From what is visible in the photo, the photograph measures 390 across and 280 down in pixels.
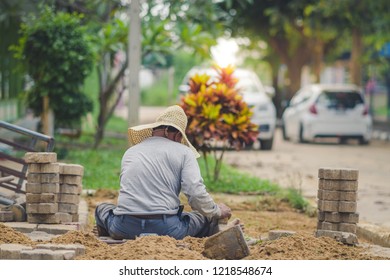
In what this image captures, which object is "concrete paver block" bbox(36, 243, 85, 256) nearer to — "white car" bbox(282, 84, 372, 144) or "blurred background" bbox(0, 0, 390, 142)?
"blurred background" bbox(0, 0, 390, 142)

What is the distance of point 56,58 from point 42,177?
8555mm

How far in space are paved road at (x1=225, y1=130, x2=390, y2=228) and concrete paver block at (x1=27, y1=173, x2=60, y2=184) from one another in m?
4.39

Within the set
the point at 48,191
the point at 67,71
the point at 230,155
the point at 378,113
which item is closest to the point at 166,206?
the point at 48,191

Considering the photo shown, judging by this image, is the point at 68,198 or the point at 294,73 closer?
the point at 68,198

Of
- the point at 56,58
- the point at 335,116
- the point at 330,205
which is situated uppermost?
the point at 56,58

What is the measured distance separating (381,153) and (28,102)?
32.8ft

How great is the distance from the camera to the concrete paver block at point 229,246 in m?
7.82

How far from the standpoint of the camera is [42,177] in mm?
9219

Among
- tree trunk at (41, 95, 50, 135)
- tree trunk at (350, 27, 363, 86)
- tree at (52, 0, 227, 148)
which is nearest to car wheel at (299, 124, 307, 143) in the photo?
tree trunk at (350, 27, 363, 86)

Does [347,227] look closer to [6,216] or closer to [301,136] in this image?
[6,216]

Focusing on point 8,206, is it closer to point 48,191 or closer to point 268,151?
point 48,191

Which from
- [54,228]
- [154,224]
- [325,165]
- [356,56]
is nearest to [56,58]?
[325,165]

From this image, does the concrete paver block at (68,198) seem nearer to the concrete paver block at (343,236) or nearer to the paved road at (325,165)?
the concrete paver block at (343,236)

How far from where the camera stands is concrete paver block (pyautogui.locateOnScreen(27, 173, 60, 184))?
30.2 ft
